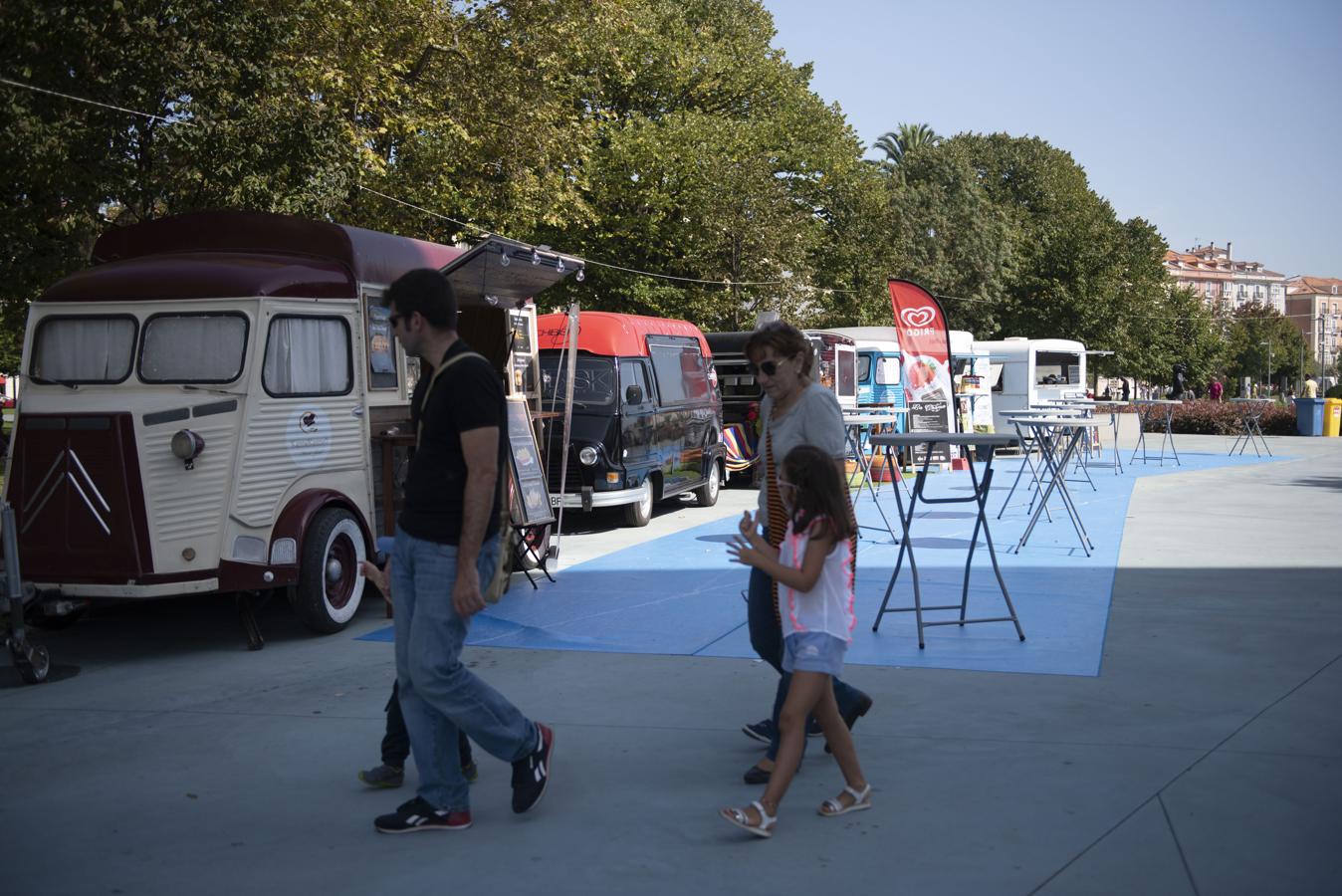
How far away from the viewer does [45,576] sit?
726cm

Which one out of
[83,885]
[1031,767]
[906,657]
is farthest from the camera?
[906,657]

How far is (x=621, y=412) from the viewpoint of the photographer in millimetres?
13430

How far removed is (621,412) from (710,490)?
3.54 meters

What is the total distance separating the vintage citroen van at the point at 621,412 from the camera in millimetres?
13352

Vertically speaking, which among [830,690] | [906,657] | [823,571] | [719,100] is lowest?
[906,657]

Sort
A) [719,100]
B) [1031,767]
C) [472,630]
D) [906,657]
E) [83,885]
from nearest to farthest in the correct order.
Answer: [83,885], [1031,767], [906,657], [472,630], [719,100]

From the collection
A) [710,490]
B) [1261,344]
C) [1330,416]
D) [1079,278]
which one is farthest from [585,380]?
[1261,344]

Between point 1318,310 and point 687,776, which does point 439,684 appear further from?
point 1318,310

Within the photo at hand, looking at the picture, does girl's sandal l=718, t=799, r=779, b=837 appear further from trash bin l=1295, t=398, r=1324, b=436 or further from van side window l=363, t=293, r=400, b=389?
trash bin l=1295, t=398, r=1324, b=436

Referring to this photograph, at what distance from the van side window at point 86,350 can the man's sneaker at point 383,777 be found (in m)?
4.06

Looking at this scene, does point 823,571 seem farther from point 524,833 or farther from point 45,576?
point 45,576

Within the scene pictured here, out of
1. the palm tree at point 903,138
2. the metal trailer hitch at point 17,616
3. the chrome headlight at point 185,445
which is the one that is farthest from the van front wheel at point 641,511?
the palm tree at point 903,138

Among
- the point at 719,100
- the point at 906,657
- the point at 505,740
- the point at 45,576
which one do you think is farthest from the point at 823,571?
the point at 719,100

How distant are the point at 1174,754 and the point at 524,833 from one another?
2.73 meters
